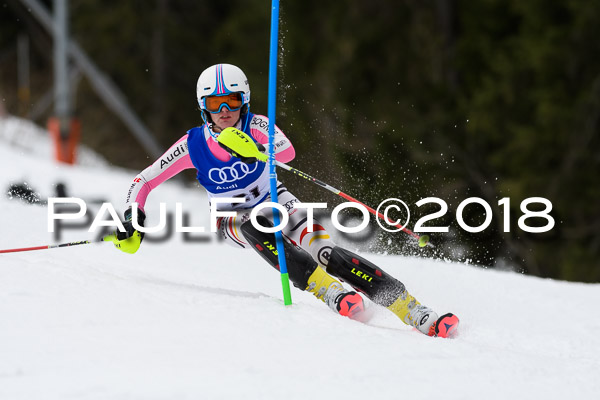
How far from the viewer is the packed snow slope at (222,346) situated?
8.98 ft

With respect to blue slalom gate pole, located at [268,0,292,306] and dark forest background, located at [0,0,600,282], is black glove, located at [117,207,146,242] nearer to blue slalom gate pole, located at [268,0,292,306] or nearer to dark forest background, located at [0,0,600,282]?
blue slalom gate pole, located at [268,0,292,306]

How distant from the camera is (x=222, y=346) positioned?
3145 mm

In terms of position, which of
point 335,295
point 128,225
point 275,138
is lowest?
point 335,295

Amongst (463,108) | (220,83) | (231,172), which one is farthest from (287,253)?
(463,108)

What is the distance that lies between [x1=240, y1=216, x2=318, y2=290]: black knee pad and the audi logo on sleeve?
267 mm

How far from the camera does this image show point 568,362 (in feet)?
12.2

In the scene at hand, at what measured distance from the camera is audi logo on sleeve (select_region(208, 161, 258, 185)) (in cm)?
435

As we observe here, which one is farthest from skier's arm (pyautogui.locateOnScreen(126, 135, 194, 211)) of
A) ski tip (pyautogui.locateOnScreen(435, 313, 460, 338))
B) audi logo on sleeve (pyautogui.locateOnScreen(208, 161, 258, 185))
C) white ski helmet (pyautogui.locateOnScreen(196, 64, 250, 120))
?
ski tip (pyautogui.locateOnScreen(435, 313, 460, 338))

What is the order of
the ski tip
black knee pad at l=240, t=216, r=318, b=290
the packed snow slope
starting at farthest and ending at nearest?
black knee pad at l=240, t=216, r=318, b=290, the ski tip, the packed snow slope

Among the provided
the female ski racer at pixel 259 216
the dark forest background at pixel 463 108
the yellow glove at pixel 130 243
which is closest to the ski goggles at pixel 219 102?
the female ski racer at pixel 259 216

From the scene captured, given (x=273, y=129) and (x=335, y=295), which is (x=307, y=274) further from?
(x=273, y=129)

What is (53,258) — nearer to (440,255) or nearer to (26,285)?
(26,285)

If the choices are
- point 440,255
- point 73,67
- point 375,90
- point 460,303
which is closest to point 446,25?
point 375,90

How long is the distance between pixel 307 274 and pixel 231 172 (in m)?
0.73
